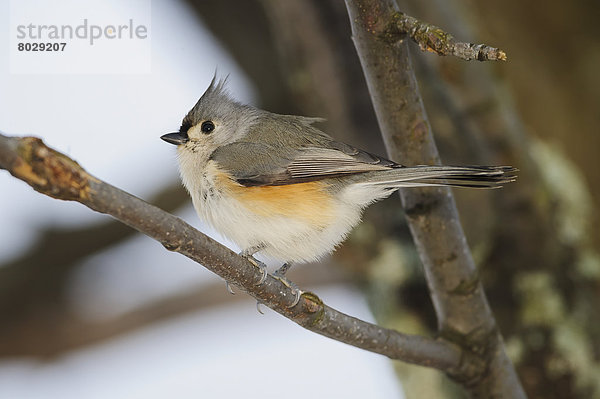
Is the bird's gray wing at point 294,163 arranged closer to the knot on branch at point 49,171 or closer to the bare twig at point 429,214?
the bare twig at point 429,214

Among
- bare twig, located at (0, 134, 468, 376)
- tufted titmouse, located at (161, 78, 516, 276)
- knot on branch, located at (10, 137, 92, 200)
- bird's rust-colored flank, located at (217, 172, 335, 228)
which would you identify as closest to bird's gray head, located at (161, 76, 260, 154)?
tufted titmouse, located at (161, 78, 516, 276)

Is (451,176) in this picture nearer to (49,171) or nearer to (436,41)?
(436,41)

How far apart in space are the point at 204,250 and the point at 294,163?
96 centimetres

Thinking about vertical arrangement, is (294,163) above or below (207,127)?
below

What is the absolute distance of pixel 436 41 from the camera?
1722mm

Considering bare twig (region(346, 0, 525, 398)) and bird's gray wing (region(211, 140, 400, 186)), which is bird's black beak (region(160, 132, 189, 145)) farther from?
bare twig (region(346, 0, 525, 398))

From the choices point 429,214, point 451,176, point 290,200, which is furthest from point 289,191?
point 451,176

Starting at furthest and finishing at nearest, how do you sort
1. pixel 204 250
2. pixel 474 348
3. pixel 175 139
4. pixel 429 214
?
pixel 175 139 → pixel 474 348 → pixel 429 214 → pixel 204 250

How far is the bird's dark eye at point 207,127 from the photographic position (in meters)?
2.95

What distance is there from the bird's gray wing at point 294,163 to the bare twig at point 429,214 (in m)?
0.21

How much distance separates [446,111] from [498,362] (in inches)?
47.6

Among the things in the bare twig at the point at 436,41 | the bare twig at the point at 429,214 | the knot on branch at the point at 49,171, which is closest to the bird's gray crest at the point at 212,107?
the bare twig at the point at 429,214

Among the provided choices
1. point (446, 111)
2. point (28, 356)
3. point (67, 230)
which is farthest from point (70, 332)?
point (446, 111)

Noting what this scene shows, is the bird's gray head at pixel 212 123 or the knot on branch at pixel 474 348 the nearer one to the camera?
the knot on branch at pixel 474 348
